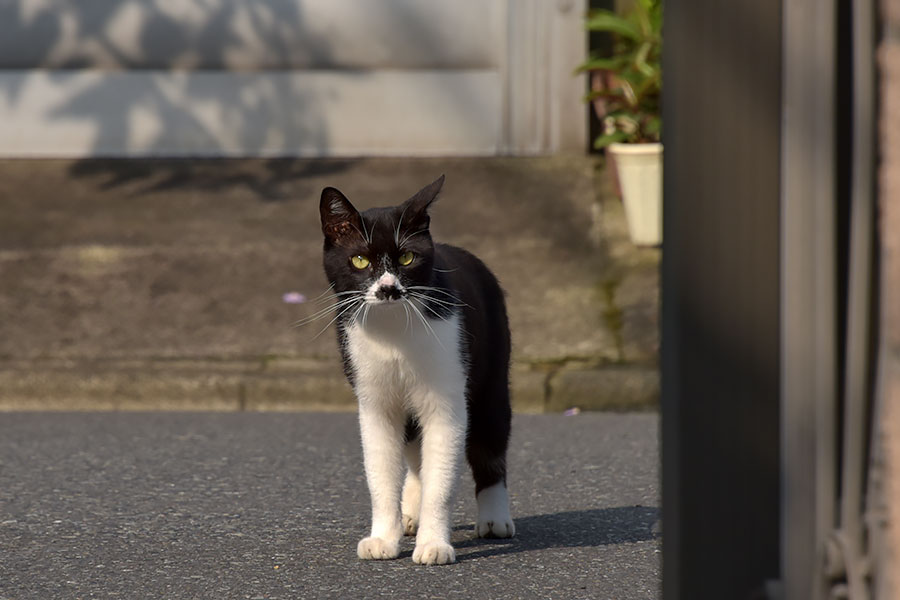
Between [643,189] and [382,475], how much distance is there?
4.49 metres

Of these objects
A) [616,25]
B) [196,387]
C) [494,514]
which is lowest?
[196,387]

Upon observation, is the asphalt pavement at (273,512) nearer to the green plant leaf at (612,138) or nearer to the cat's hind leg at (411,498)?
the cat's hind leg at (411,498)

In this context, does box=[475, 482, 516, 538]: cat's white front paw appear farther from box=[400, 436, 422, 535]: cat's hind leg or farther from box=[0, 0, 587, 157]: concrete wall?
box=[0, 0, 587, 157]: concrete wall

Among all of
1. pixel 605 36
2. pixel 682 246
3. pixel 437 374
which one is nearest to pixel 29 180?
pixel 605 36

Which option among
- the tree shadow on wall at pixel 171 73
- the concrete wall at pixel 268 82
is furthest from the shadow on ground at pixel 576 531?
the tree shadow on wall at pixel 171 73

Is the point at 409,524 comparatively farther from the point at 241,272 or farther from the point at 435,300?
the point at 241,272

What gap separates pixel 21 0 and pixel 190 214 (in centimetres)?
241

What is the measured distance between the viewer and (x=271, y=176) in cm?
890

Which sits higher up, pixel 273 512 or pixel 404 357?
pixel 404 357

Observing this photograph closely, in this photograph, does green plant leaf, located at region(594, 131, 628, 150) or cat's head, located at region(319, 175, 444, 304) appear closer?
cat's head, located at region(319, 175, 444, 304)

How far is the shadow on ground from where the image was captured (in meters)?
3.84

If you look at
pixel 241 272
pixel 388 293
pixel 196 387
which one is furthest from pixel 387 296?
pixel 241 272

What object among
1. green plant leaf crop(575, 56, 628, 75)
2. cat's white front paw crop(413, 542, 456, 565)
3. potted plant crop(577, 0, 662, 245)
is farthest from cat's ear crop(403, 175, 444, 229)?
green plant leaf crop(575, 56, 628, 75)

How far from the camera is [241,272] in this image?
24.8ft
